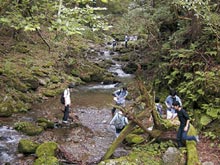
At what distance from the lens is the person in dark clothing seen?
9008 millimetres

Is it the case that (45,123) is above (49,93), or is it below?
above

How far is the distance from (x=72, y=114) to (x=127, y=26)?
9100mm

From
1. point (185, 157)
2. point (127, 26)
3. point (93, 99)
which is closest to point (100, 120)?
point (93, 99)

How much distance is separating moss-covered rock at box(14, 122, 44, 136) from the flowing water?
8.7 inches

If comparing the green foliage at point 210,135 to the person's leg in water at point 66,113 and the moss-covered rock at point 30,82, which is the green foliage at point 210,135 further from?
the moss-covered rock at point 30,82

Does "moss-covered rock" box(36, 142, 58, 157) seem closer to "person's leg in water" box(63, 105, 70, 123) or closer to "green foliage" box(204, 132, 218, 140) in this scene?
"person's leg in water" box(63, 105, 70, 123)

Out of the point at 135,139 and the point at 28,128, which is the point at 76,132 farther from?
the point at 135,139

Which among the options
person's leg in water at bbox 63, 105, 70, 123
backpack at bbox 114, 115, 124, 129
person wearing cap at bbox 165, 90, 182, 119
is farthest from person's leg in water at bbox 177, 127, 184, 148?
person's leg in water at bbox 63, 105, 70, 123

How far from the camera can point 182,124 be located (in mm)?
9305

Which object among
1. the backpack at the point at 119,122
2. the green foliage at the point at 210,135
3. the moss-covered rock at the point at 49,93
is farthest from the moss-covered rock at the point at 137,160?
the moss-covered rock at the point at 49,93

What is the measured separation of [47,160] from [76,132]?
353 centimetres

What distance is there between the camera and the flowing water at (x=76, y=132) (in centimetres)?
995

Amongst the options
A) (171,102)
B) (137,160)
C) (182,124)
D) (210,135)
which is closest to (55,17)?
(137,160)

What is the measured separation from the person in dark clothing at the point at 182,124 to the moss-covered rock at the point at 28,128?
18.4 feet
